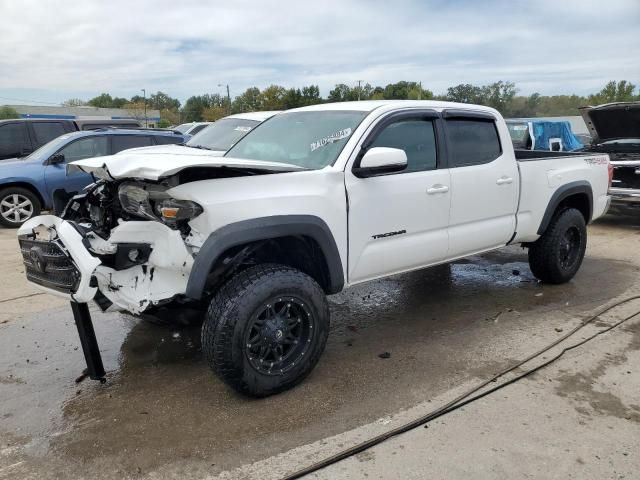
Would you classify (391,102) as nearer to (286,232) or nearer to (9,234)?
(286,232)

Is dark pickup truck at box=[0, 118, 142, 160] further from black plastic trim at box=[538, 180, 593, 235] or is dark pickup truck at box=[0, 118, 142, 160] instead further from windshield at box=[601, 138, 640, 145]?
windshield at box=[601, 138, 640, 145]

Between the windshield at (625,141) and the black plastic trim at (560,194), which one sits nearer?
the black plastic trim at (560,194)

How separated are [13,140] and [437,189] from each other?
10111 mm

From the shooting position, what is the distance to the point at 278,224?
326 centimetres

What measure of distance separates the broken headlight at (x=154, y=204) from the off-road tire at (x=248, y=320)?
51cm

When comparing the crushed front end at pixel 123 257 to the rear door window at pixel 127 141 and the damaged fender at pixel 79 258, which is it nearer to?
the damaged fender at pixel 79 258

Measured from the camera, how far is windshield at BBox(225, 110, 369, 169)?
12.7ft

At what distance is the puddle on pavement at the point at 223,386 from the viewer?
3.01 metres

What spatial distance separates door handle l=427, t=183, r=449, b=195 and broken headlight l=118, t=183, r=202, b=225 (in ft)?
6.09

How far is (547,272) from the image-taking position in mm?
5594

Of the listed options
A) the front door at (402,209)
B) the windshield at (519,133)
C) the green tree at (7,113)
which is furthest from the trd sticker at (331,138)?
the green tree at (7,113)

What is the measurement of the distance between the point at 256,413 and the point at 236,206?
1.23 metres

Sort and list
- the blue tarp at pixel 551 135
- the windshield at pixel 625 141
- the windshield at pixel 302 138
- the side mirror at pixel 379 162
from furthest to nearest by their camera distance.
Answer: the blue tarp at pixel 551 135
the windshield at pixel 625 141
the windshield at pixel 302 138
the side mirror at pixel 379 162

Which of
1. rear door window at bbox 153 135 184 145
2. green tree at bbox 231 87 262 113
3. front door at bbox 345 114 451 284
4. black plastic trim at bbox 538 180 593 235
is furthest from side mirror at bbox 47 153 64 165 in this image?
green tree at bbox 231 87 262 113
